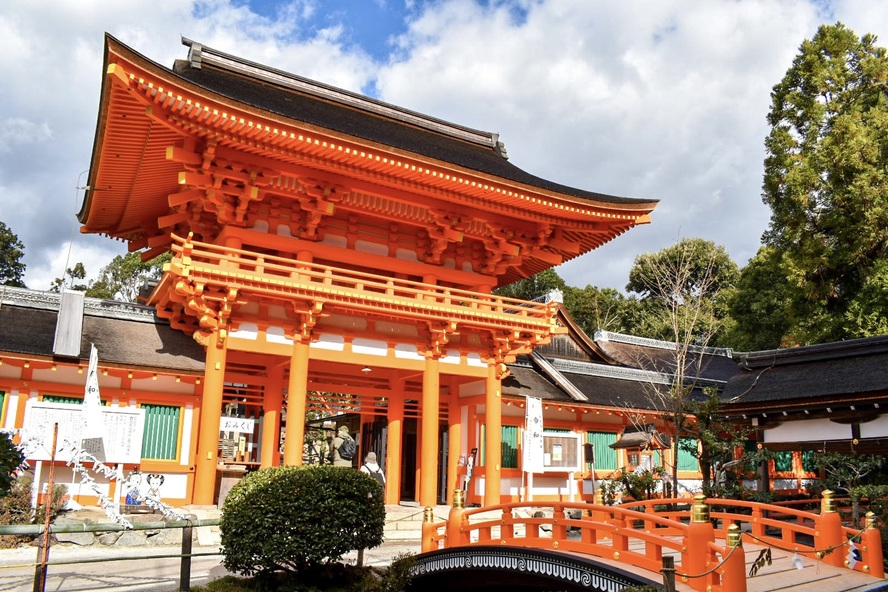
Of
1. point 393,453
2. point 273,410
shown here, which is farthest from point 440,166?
point 393,453

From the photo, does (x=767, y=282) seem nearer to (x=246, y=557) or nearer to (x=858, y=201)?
(x=858, y=201)

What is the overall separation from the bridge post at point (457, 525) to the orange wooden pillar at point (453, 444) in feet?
24.4

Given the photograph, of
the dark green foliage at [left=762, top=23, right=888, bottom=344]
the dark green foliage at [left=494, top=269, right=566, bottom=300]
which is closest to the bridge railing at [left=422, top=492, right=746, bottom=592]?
the dark green foliage at [left=762, top=23, right=888, bottom=344]

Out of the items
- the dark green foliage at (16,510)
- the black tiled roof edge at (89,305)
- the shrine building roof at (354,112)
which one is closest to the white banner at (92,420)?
the dark green foliage at (16,510)

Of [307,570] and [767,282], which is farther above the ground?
[767,282]

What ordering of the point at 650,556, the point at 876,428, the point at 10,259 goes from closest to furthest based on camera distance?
the point at 650,556
the point at 876,428
the point at 10,259

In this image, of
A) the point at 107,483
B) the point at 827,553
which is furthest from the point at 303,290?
the point at 827,553

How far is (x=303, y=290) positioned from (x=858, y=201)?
19.1m

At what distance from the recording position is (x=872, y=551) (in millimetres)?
8617

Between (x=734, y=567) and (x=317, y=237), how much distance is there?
459 inches

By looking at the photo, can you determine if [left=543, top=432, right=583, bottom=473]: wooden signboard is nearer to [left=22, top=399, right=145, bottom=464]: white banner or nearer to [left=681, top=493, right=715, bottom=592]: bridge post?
[left=22, top=399, right=145, bottom=464]: white banner

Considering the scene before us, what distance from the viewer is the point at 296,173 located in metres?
14.4

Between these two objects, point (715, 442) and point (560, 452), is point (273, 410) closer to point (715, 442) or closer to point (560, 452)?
point (560, 452)

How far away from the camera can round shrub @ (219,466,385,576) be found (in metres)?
7.98
